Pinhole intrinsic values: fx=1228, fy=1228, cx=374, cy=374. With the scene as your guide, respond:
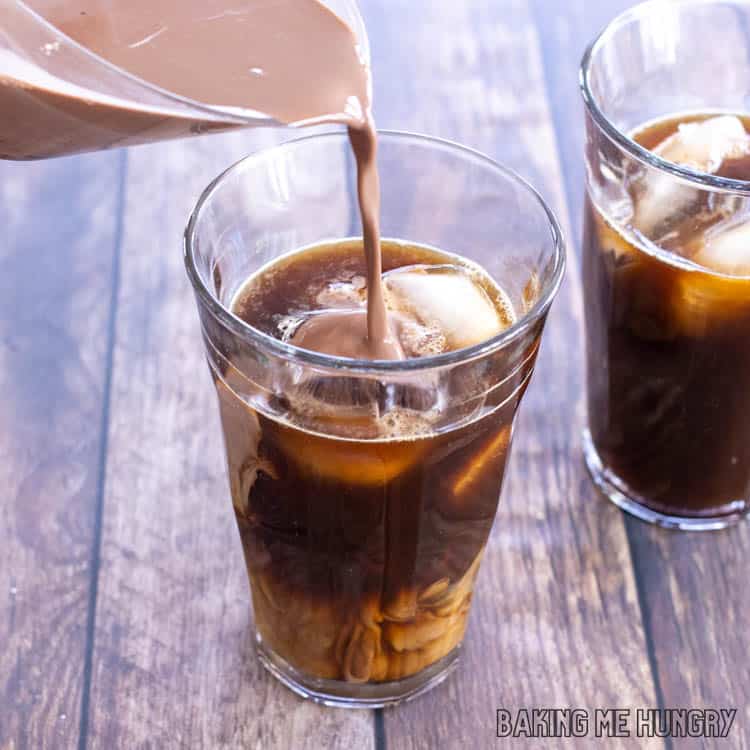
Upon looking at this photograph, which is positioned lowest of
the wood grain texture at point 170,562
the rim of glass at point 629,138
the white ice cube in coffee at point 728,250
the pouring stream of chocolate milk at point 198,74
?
the wood grain texture at point 170,562

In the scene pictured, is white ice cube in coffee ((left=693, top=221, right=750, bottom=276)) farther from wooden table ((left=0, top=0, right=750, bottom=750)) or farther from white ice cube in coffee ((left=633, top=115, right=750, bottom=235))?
wooden table ((left=0, top=0, right=750, bottom=750))

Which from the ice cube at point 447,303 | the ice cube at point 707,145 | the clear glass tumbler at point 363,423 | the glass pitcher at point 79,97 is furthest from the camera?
the ice cube at point 707,145

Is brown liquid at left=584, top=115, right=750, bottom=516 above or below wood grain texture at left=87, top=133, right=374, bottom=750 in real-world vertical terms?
above

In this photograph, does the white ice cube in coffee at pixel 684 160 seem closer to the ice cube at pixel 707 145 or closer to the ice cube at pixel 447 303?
the ice cube at pixel 707 145

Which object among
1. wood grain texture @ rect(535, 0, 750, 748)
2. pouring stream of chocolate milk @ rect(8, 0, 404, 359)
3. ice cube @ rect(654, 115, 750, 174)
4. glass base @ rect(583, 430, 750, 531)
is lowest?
wood grain texture @ rect(535, 0, 750, 748)

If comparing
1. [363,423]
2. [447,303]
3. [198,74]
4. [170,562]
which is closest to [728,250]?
[447,303]

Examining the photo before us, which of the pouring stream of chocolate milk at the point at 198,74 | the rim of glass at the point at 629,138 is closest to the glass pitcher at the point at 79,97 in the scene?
the pouring stream of chocolate milk at the point at 198,74

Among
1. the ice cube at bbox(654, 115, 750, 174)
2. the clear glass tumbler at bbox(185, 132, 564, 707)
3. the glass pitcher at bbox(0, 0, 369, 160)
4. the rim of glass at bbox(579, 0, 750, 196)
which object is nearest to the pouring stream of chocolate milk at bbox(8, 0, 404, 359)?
the glass pitcher at bbox(0, 0, 369, 160)

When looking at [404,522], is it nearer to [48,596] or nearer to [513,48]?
[48,596]
